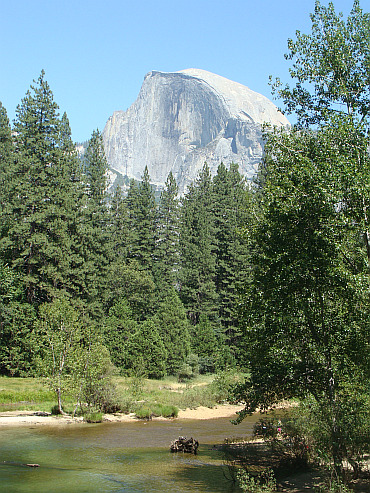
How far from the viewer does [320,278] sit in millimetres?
12164

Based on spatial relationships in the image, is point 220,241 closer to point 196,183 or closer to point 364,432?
point 196,183

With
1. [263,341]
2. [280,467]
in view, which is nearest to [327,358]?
[263,341]

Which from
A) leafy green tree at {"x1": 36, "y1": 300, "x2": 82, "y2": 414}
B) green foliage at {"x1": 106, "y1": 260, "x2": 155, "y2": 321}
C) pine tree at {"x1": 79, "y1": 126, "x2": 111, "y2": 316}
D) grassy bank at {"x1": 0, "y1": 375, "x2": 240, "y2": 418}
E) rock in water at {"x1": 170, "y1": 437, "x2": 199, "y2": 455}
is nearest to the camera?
rock in water at {"x1": 170, "y1": 437, "x2": 199, "y2": 455}

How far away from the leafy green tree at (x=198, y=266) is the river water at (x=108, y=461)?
35.3 meters

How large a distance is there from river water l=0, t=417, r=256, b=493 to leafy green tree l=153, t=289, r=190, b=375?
77.6 feet

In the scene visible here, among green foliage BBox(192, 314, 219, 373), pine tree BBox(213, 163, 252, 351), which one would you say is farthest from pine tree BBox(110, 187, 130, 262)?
green foliage BBox(192, 314, 219, 373)

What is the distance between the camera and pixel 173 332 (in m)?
50.9

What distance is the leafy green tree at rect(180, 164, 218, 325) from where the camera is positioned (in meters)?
61.2

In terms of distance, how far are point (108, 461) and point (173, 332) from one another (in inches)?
1332

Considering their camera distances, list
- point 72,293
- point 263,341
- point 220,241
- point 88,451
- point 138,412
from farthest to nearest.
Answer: point 220,241 < point 72,293 < point 138,412 < point 88,451 < point 263,341

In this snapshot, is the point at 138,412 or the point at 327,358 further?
the point at 138,412

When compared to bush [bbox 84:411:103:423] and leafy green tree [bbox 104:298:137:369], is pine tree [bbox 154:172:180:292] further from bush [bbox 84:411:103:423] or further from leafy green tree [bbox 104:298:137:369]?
bush [bbox 84:411:103:423]

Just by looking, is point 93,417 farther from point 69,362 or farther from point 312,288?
point 312,288

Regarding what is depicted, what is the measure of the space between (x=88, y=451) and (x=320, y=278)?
1177 cm
